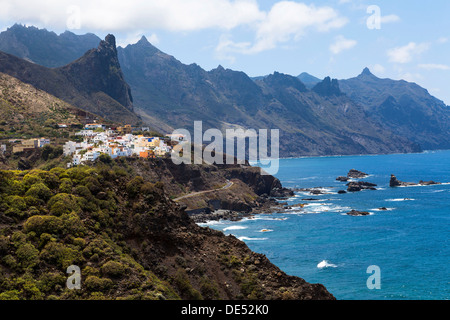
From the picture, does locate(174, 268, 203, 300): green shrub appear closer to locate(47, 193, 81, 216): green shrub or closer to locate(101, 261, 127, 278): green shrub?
locate(101, 261, 127, 278): green shrub

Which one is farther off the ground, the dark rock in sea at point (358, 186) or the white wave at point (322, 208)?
the dark rock in sea at point (358, 186)

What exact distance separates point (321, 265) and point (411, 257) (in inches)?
576

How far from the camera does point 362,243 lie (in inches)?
2749

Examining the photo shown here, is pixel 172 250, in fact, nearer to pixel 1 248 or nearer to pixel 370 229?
pixel 1 248

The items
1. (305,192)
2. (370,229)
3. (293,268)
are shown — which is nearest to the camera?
(293,268)

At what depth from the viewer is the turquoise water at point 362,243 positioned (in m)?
49.4

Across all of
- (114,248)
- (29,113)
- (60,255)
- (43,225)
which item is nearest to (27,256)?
(60,255)

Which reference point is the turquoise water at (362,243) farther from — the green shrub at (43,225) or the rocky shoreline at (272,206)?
the green shrub at (43,225)

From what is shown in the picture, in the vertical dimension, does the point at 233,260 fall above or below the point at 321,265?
above

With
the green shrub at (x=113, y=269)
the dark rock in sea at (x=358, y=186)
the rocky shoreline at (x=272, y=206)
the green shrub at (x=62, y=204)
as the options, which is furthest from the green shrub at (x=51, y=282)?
the dark rock in sea at (x=358, y=186)

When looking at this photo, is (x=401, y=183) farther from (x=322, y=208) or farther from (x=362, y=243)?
(x=362, y=243)

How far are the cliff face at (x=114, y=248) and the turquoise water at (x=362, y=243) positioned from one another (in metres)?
20.8
